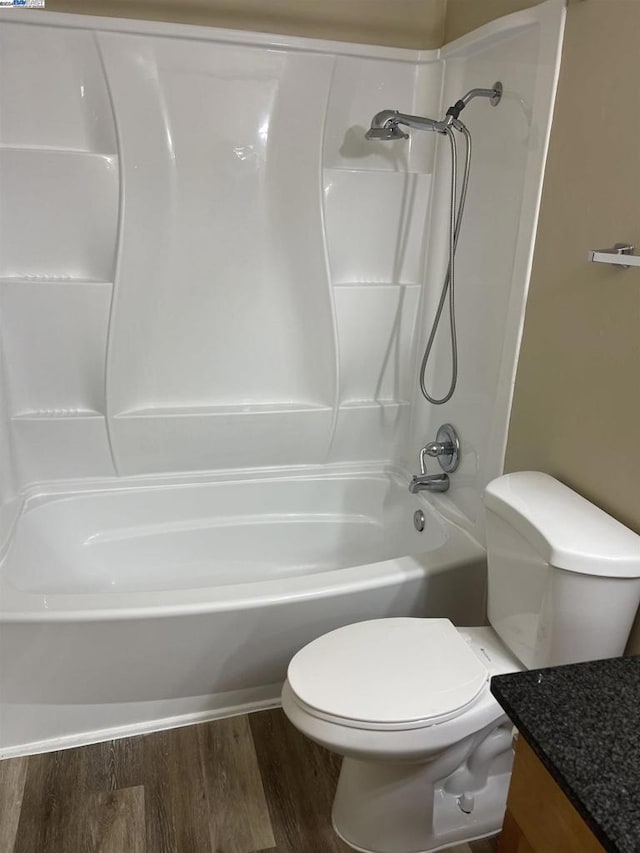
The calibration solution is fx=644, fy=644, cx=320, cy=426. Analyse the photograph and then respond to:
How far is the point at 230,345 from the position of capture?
2.27 m

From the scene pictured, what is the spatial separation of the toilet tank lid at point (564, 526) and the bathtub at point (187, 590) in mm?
417

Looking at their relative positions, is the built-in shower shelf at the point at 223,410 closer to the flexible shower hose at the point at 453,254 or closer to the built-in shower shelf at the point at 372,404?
the built-in shower shelf at the point at 372,404

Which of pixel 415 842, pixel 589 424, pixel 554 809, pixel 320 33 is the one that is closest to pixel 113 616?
pixel 415 842

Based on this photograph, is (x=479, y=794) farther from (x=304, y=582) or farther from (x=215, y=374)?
(x=215, y=374)

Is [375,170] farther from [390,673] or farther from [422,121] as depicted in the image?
[390,673]

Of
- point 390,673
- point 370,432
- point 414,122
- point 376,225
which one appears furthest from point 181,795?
point 414,122

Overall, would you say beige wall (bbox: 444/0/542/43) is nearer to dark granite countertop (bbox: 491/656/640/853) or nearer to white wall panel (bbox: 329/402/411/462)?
white wall panel (bbox: 329/402/411/462)

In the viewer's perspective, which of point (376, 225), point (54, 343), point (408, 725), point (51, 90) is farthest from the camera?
point (376, 225)

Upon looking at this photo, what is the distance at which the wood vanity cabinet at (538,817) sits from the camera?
0.82m

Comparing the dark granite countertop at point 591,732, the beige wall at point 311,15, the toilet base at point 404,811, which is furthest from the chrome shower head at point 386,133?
the toilet base at point 404,811

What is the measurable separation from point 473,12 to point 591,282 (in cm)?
100

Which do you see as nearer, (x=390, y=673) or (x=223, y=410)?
(x=390, y=673)

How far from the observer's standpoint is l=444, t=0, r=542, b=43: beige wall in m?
1.70

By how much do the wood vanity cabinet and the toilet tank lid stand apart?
45cm
